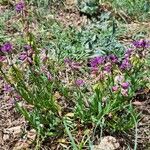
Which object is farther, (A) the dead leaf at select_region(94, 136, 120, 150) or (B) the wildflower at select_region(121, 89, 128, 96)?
(B) the wildflower at select_region(121, 89, 128, 96)

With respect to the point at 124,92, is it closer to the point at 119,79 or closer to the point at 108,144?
the point at 119,79

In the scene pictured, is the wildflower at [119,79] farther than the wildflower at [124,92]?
Yes

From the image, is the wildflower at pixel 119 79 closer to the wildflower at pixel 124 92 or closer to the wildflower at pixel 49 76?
the wildflower at pixel 124 92

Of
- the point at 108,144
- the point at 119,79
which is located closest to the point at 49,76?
the point at 119,79

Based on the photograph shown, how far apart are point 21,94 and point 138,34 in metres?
1.69

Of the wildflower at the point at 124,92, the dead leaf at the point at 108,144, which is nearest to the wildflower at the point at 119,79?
the wildflower at the point at 124,92

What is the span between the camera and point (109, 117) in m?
3.01

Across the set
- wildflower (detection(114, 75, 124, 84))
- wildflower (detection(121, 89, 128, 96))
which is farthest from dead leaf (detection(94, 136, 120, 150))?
wildflower (detection(114, 75, 124, 84))

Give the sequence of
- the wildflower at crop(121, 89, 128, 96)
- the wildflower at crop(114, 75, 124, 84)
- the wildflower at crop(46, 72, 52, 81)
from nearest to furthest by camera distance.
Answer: the wildflower at crop(121, 89, 128, 96) → the wildflower at crop(46, 72, 52, 81) → the wildflower at crop(114, 75, 124, 84)

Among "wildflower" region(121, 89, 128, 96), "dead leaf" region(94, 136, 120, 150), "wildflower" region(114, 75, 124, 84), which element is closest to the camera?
"dead leaf" region(94, 136, 120, 150)

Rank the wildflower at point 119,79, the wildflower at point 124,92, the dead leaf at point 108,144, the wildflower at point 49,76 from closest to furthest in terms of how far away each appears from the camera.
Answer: the dead leaf at point 108,144 → the wildflower at point 124,92 → the wildflower at point 49,76 → the wildflower at point 119,79

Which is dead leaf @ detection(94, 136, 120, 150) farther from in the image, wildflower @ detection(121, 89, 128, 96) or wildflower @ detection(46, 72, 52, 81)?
wildflower @ detection(46, 72, 52, 81)

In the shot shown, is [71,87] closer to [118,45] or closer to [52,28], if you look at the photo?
[118,45]

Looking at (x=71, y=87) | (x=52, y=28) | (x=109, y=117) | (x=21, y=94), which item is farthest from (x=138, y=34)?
(x=21, y=94)
